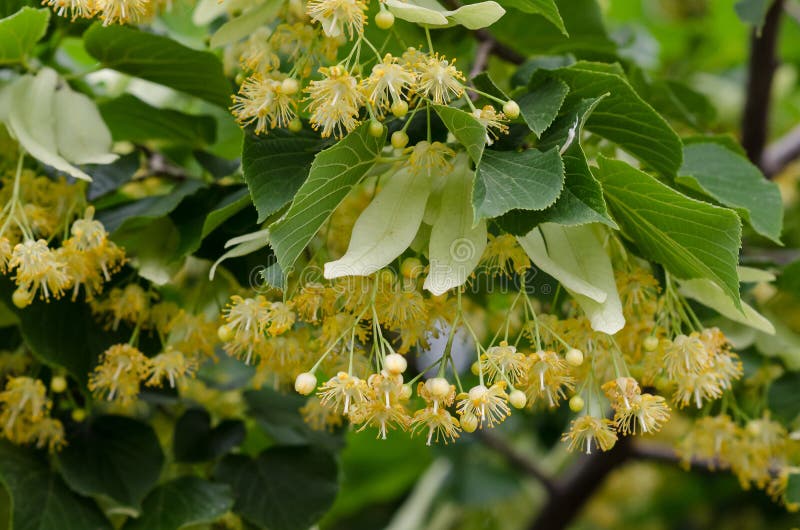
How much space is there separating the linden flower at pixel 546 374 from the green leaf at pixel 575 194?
13cm

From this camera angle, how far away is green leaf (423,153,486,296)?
822 mm

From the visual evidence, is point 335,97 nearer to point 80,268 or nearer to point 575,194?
point 575,194

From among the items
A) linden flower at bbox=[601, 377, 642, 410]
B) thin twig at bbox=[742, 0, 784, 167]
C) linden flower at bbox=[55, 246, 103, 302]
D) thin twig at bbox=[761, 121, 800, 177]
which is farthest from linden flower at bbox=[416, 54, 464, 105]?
thin twig at bbox=[761, 121, 800, 177]

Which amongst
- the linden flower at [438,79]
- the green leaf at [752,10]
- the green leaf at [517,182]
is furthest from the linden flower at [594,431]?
the green leaf at [752,10]

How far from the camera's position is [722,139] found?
1.19 metres

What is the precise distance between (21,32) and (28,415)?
0.47 metres

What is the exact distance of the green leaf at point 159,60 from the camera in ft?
3.63

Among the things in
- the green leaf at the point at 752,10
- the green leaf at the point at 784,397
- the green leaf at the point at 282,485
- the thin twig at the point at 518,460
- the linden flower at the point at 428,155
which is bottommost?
the thin twig at the point at 518,460

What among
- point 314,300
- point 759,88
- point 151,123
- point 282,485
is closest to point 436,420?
point 314,300

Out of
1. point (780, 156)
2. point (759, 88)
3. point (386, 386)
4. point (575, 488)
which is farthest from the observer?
point (575, 488)

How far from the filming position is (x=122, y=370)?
103 cm

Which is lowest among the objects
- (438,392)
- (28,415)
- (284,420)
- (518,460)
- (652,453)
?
(518,460)

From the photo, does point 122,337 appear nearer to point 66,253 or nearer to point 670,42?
Answer: point 66,253

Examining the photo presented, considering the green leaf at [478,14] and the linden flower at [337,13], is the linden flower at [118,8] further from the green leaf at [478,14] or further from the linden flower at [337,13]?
the green leaf at [478,14]
